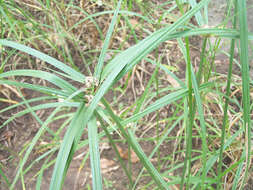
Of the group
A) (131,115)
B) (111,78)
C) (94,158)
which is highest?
(111,78)

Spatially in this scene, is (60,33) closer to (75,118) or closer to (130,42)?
(130,42)

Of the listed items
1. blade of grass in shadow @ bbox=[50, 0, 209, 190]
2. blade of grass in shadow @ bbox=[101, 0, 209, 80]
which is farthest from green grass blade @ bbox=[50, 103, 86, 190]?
blade of grass in shadow @ bbox=[101, 0, 209, 80]

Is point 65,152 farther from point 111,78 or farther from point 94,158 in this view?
point 111,78

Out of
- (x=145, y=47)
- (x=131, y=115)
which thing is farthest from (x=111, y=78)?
(x=131, y=115)

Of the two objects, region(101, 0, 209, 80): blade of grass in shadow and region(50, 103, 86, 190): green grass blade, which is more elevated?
region(101, 0, 209, 80): blade of grass in shadow

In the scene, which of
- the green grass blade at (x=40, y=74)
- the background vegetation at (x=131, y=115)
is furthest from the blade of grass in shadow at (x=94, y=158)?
the green grass blade at (x=40, y=74)

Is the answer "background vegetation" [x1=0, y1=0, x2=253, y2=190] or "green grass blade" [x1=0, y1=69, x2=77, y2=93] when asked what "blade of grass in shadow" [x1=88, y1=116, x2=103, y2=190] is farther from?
"green grass blade" [x1=0, y1=69, x2=77, y2=93]

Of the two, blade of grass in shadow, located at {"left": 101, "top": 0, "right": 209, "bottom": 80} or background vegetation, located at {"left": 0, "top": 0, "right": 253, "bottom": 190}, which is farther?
background vegetation, located at {"left": 0, "top": 0, "right": 253, "bottom": 190}

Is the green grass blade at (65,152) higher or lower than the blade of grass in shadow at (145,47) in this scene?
lower

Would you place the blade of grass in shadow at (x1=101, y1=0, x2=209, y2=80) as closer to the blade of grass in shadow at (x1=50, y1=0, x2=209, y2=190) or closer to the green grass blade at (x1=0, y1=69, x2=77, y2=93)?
the blade of grass in shadow at (x1=50, y1=0, x2=209, y2=190)

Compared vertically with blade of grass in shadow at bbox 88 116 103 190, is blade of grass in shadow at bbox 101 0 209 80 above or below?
above

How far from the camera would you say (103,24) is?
62.3 inches

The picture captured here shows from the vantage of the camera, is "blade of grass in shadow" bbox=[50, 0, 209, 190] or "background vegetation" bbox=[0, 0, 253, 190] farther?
"background vegetation" bbox=[0, 0, 253, 190]

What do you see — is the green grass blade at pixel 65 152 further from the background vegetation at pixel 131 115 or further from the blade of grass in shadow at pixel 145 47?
the blade of grass in shadow at pixel 145 47
